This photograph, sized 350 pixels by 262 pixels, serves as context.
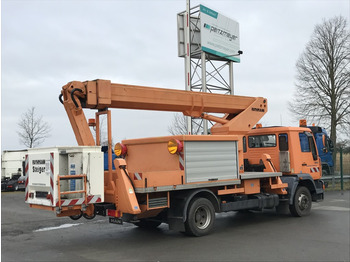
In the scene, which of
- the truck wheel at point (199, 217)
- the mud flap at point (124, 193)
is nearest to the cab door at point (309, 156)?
the truck wheel at point (199, 217)

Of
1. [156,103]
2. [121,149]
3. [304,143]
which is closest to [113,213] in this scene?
[121,149]

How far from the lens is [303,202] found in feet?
37.2

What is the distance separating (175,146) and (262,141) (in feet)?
15.0

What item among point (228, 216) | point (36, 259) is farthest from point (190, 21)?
point (36, 259)

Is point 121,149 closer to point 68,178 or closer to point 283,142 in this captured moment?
point 68,178

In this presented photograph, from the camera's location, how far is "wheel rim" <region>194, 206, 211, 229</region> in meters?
8.64

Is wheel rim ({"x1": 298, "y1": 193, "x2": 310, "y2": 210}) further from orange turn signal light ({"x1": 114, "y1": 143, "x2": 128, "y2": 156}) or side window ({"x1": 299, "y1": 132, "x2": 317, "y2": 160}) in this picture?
orange turn signal light ({"x1": 114, "y1": 143, "x2": 128, "y2": 156})

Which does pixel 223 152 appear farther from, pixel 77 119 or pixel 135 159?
Result: pixel 77 119

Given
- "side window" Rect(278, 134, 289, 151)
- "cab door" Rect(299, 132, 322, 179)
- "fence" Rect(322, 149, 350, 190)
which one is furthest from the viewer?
"fence" Rect(322, 149, 350, 190)

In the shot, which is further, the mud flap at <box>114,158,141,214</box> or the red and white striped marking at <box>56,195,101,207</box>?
the mud flap at <box>114,158,141,214</box>

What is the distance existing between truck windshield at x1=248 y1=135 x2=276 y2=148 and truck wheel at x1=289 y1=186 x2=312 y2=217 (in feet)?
5.21

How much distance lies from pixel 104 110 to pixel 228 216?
18.5 feet

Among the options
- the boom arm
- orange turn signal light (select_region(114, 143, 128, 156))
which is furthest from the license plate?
orange turn signal light (select_region(114, 143, 128, 156))

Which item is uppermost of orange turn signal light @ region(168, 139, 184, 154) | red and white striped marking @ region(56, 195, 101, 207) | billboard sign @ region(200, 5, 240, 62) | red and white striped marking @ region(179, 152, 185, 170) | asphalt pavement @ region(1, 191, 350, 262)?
billboard sign @ region(200, 5, 240, 62)
